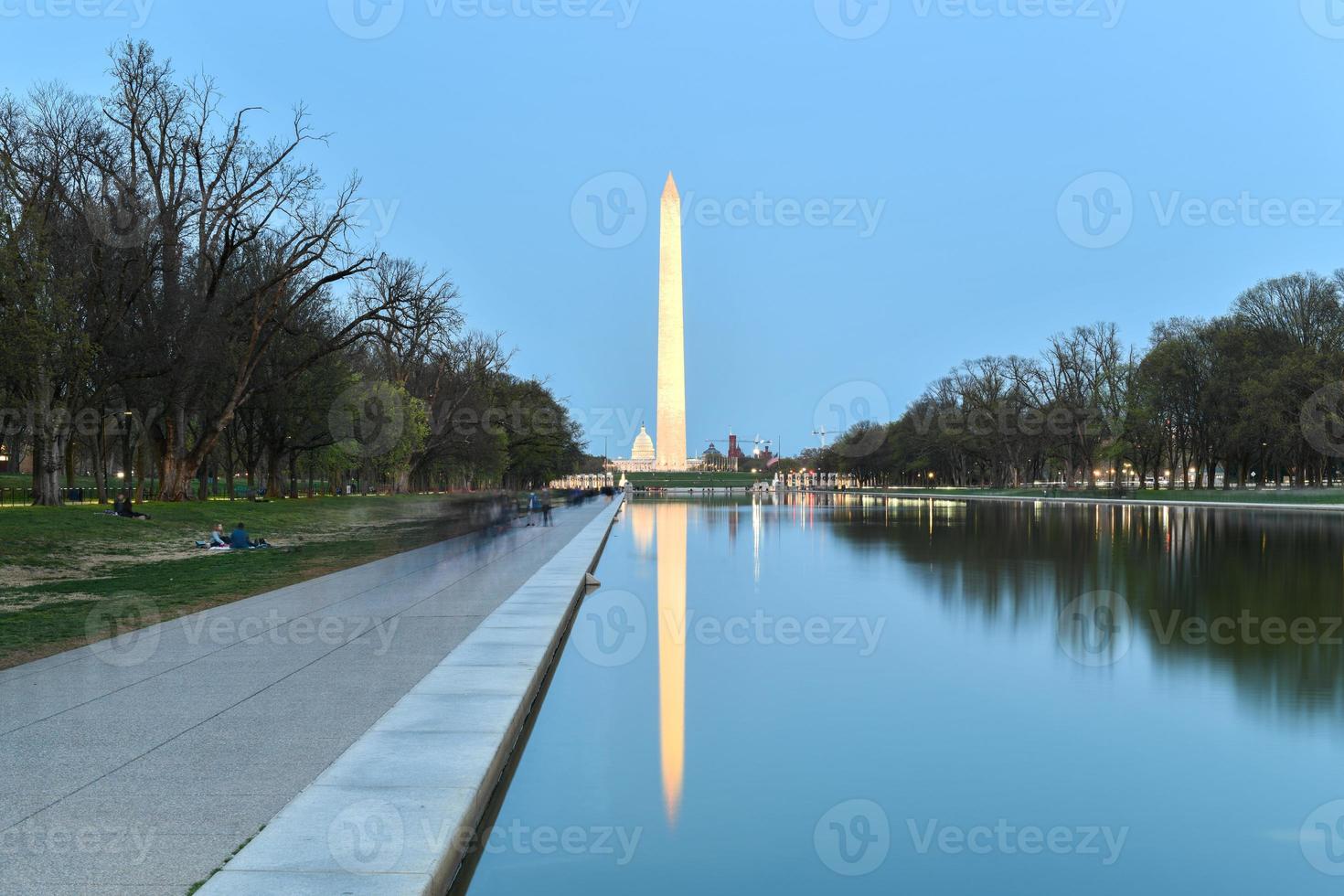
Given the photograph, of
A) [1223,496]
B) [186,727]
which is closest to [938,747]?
[186,727]

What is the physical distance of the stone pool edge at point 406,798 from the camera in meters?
5.27

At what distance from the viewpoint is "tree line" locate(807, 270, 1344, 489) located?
216ft

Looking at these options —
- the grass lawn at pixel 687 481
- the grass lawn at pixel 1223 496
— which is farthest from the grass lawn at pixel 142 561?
the grass lawn at pixel 687 481

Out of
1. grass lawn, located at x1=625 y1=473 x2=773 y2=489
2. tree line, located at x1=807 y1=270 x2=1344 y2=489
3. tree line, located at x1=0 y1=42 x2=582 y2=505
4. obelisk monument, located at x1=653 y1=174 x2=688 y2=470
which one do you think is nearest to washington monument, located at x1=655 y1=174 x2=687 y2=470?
obelisk monument, located at x1=653 y1=174 x2=688 y2=470

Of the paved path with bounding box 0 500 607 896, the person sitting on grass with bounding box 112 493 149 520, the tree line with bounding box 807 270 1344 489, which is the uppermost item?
the tree line with bounding box 807 270 1344 489

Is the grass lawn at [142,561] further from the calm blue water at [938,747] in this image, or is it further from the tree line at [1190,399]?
the tree line at [1190,399]

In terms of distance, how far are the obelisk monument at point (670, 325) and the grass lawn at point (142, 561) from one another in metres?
63.9

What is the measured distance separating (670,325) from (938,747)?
9736cm

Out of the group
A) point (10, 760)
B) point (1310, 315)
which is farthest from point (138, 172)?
point (1310, 315)

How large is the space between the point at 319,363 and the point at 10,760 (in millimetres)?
51892

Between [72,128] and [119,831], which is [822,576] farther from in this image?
[72,128]

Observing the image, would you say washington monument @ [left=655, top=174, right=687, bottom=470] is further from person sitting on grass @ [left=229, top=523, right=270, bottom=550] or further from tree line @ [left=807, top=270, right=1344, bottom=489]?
person sitting on grass @ [left=229, top=523, right=270, bottom=550]

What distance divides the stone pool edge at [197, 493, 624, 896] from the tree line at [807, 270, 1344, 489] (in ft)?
213

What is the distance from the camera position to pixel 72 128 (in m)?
37.0
